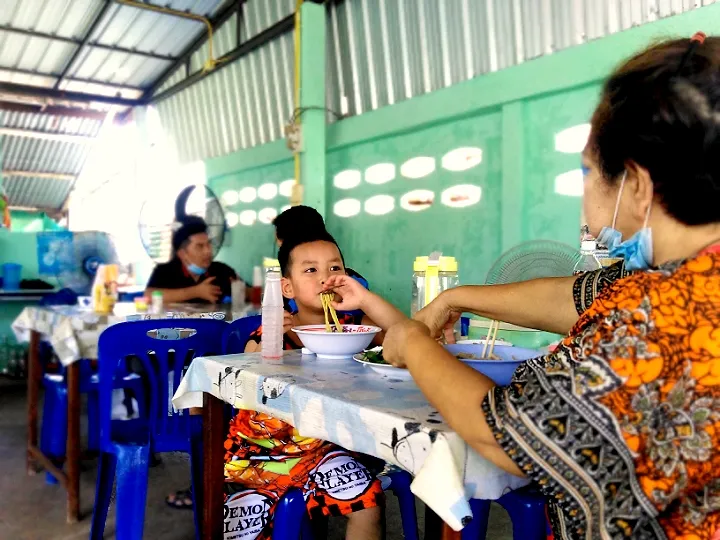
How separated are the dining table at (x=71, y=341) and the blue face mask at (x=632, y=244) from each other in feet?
7.54

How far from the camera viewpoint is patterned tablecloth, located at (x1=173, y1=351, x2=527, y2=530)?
0.93 meters

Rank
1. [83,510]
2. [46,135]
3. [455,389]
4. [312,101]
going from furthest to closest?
[46,135]
[312,101]
[83,510]
[455,389]

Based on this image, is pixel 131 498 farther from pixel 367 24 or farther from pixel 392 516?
pixel 367 24

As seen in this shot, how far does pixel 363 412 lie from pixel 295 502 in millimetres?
546

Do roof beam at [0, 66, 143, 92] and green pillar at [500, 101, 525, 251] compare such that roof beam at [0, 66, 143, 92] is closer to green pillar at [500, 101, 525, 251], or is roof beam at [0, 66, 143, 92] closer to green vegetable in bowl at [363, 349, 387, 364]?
green pillar at [500, 101, 525, 251]

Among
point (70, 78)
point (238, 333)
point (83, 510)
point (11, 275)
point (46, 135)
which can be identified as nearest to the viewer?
point (238, 333)

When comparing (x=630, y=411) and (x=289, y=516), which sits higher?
(x=630, y=411)

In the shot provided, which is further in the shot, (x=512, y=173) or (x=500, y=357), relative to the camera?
(x=512, y=173)

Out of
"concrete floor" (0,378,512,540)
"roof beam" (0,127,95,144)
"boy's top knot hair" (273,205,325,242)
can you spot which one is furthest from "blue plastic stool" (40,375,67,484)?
"roof beam" (0,127,95,144)

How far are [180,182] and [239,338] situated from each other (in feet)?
20.7

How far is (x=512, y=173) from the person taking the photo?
12.5 ft

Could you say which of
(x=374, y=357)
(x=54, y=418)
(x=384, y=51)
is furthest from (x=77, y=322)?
(x=384, y=51)

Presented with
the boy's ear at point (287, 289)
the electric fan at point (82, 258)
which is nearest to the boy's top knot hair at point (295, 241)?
the boy's ear at point (287, 289)

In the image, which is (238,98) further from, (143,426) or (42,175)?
(42,175)
